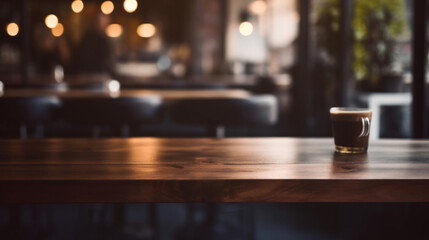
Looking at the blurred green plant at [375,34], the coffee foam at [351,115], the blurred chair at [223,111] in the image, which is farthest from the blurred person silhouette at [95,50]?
the coffee foam at [351,115]

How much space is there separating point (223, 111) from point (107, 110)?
0.69 m

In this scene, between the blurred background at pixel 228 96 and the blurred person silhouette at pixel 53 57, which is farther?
the blurred person silhouette at pixel 53 57

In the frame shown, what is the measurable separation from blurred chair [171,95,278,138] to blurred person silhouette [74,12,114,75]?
3956 millimetres

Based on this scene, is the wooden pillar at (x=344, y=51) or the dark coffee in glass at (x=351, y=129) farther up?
the wooden pillar at (x=344, y=51)

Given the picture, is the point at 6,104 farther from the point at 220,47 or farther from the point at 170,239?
the point at 220,47

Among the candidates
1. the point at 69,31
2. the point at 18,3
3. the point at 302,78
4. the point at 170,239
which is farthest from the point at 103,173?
the point at 69,31

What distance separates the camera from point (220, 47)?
8.46m

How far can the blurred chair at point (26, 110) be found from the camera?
115 inches

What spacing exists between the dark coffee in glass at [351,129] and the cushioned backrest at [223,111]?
159cm

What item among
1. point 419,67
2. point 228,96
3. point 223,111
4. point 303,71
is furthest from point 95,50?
point 419,67

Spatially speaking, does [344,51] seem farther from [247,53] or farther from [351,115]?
[247,53]

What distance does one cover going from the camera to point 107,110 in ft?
9.55

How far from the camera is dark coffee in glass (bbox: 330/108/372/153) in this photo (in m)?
1.20

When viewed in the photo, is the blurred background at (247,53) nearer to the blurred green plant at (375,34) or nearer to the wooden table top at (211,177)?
the blurred green plant at (375,34)
